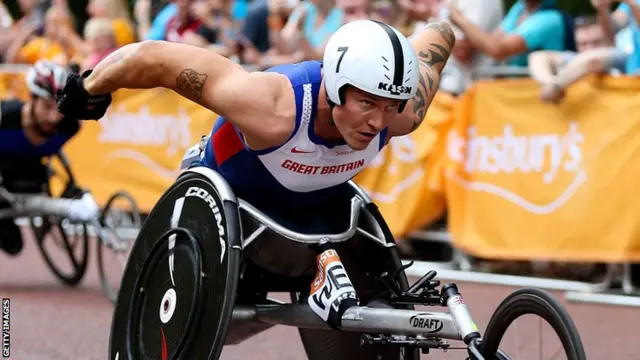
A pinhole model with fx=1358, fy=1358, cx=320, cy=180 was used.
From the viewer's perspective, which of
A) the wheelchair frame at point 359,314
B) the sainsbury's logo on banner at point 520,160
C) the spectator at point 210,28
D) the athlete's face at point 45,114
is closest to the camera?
the wheelchair frame at point 359,314

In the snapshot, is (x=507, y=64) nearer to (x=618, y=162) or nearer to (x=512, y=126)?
(x=512, y=126)

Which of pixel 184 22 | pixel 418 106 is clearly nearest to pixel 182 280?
pixel 418 106

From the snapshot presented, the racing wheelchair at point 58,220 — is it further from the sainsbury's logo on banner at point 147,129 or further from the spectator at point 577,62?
the spectator at point 577,62

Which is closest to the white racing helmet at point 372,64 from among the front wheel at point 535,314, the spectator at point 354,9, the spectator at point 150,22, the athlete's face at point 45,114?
the front wheel at point 535,314

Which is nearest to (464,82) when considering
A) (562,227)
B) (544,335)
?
(562,227)

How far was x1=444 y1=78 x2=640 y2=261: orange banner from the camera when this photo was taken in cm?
942

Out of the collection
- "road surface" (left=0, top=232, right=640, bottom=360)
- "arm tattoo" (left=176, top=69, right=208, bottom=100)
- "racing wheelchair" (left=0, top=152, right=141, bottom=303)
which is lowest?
"road surface" (left=0, top=232, right=640, bottom=360)

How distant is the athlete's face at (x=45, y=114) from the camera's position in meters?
10.2

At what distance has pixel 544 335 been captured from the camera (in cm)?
624

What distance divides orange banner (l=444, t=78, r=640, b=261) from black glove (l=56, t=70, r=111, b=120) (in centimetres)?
491

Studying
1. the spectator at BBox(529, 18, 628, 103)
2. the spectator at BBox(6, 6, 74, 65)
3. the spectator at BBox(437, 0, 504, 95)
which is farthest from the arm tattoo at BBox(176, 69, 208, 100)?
the spectator at BBox(6, 6, 74, 65)

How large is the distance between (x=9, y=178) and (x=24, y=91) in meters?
3.87

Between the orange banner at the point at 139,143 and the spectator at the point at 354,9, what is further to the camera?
the orange banner at the point at 139,143

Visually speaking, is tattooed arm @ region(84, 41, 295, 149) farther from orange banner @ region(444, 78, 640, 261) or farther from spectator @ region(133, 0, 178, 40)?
spectator @ region(133, 0, 178, 40)
